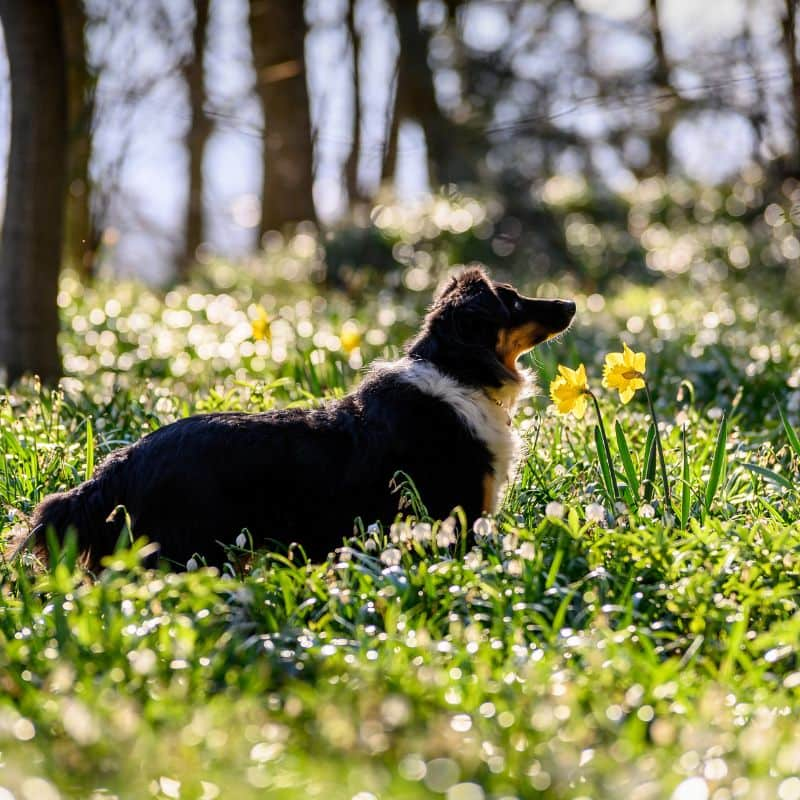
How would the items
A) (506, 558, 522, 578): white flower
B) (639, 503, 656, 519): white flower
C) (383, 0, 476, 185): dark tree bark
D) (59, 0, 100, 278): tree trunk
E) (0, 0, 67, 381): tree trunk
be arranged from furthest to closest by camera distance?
(383, 0, 476, 185): dark tree bark < (59, 0, 100, 278): tree trunk < (0, 0, 67, 381): tree trunk < (639, 503, 656, 519): white flower < (506, 558, 522, 578): white flower

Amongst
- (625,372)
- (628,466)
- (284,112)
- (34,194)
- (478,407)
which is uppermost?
(284,112)

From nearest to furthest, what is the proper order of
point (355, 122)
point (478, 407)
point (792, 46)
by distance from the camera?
point (478, 407) → point (792, 46) → point (355, 122)

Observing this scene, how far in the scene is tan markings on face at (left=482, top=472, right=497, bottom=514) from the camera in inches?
163

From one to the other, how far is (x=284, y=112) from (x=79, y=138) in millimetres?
4267

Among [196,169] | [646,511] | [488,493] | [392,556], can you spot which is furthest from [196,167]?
[392,556]

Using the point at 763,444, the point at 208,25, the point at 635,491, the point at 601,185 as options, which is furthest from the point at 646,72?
the point at 635,491

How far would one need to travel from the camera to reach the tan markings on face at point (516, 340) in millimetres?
4441

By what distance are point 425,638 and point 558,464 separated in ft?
6.46

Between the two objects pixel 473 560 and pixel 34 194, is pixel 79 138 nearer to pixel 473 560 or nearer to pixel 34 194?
pixel 34 194

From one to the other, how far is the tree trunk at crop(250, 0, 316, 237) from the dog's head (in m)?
9.42

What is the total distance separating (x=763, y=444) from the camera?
515cm

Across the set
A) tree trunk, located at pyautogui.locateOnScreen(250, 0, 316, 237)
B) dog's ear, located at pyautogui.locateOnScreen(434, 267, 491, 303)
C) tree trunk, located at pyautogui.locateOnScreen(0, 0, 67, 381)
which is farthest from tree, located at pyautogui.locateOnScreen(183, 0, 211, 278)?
dog's ear, located at pyautogui.locateOnScreen(434, 267, 491, 303)

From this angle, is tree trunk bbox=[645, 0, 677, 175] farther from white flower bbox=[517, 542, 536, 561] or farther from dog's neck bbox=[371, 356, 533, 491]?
white flower bbox=[517, 542, 536, 561]

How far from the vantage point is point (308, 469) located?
4066 millimetres
